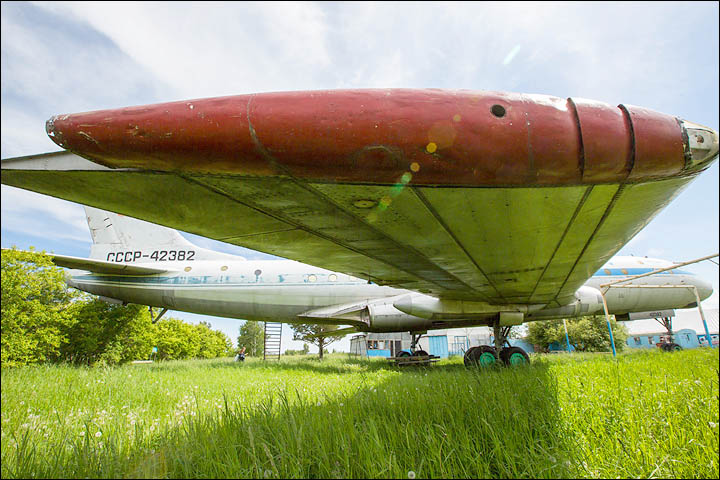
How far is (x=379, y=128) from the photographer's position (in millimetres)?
1158

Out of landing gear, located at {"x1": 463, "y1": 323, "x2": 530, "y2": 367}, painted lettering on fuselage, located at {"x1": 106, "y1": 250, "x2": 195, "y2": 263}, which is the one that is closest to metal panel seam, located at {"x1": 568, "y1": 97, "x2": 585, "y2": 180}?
landing gear, located at {"x1": 463, "y1": 323, "x2": 530, "y2": 367}

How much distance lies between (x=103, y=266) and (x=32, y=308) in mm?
9822

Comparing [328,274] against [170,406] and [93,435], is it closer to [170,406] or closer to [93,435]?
[170,406]

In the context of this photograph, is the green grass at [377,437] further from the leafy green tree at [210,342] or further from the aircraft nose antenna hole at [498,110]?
the leafy green tree at [210,342]

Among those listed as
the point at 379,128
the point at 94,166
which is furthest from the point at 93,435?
the point at 379,128

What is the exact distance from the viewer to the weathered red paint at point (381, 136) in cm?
113

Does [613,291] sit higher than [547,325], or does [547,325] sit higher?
[613,291]

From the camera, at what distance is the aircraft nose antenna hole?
1.20m

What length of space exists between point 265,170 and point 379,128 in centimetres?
47

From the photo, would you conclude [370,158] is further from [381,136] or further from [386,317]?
[386,317]

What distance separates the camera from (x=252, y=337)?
48.7 metres

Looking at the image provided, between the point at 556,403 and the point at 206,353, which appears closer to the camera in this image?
the point at 556,403

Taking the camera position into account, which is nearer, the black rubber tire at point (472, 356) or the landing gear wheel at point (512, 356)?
the landing gear wheel at point (512, 356)

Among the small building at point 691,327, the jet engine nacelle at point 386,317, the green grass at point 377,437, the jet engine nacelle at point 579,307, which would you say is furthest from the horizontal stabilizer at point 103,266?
the small building at point 691,327
